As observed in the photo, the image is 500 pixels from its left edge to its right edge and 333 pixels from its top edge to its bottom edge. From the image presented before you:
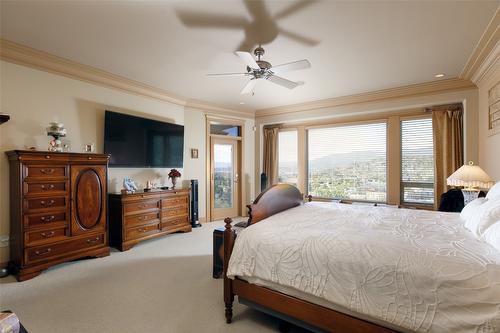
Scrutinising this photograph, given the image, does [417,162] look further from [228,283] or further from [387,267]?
[228,283]

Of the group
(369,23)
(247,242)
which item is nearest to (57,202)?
(247,242)

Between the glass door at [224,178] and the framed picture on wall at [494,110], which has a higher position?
the framed picture on wall at [494,110]

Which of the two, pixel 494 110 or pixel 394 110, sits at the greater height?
pixel 394 110

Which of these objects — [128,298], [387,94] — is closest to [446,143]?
[387,94]

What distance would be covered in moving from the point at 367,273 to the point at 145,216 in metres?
3.63

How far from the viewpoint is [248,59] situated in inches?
104

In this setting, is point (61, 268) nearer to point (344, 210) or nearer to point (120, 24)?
point (120, 24)

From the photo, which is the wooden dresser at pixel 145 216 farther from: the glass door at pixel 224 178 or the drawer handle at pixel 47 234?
the glass door at pixel 224 178

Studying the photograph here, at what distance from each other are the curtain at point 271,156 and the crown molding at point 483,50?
3671 millimetres

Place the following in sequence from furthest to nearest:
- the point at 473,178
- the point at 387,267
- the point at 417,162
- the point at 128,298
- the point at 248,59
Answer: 1. the point at 417,162
2. the point at 473,178
3. the point at 248,59
4. the point at 128,298
5. the point at 387,267

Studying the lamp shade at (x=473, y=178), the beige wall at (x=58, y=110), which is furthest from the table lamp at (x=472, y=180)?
the beige wall at (x=58, y=110)

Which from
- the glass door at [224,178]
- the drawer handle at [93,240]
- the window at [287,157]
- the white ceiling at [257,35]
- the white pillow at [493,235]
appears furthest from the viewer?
the window at [287,157]

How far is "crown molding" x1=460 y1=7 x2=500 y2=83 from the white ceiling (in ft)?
0.22

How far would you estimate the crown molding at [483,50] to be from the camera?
2535 mm
